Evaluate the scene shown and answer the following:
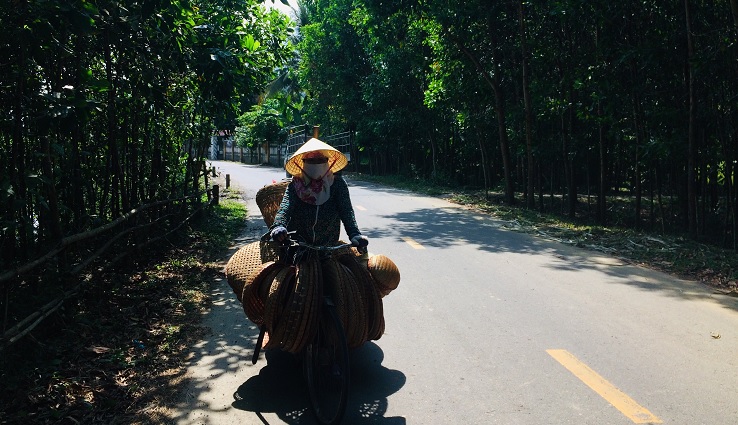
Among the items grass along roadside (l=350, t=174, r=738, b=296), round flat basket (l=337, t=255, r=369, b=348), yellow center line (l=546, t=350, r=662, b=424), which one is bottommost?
yellow center line (l=546, t=350, r=662, b=424)

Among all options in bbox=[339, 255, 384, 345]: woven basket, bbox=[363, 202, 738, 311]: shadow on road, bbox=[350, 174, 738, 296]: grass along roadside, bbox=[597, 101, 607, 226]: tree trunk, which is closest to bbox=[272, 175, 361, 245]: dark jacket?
bbox=[339, 255, 384, 345]: woven basket

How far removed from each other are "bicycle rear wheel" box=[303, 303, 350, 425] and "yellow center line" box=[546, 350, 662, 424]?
1.82m

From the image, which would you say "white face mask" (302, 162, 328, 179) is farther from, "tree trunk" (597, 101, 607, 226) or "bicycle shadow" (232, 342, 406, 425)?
"tree trunk" (597, 101, 607, 226)

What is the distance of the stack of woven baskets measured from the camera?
4.24 metres

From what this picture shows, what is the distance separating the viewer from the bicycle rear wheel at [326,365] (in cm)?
404

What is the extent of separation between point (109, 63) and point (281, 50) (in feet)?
19.6

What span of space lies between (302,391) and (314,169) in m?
1.63

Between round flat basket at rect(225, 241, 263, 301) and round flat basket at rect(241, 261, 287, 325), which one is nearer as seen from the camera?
round flat basket at rect(241, 261, 287, 325)

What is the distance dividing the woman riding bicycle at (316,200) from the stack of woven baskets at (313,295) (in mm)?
239

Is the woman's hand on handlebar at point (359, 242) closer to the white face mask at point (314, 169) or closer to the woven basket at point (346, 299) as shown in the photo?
the woven basket at point (346, 299)

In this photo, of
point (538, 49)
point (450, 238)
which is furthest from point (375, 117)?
point (450, 238)

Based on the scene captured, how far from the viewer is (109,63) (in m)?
6.65

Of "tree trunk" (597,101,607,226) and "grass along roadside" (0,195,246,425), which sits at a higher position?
"tree trunk" (597,101,607,226)

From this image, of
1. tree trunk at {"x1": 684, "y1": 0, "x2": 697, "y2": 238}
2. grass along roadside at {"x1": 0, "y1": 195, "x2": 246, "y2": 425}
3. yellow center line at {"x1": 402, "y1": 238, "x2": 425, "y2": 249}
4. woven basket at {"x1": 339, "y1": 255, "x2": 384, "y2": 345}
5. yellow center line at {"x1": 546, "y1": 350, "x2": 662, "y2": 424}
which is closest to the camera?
yellow center line at {"x1": 546, "y1": 350, "x2": 662, "y2": 424}
